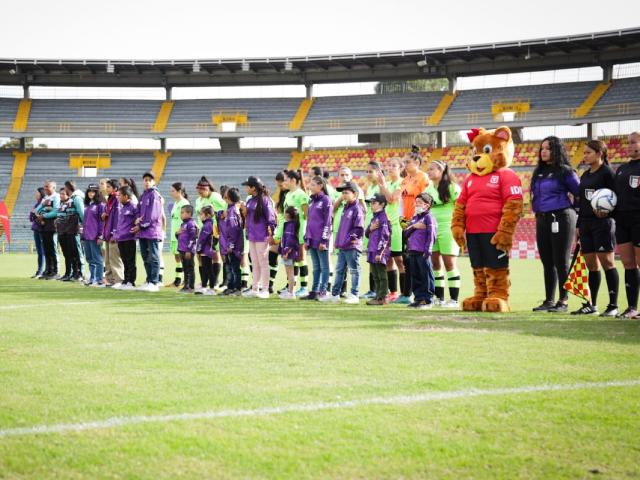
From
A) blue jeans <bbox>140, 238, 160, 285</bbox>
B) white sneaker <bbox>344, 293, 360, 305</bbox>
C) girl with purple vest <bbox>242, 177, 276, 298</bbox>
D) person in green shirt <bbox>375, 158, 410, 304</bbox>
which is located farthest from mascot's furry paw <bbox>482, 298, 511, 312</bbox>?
blue jeans <bbox>140, 238, 160, 285</bbox>

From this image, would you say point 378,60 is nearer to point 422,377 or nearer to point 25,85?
point 25,85

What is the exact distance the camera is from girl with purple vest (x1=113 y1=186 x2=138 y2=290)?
14.7 metres

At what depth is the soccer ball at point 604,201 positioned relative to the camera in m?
9.57

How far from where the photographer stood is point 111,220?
15336 mm

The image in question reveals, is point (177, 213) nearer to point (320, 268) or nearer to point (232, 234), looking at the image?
point (232, 234)

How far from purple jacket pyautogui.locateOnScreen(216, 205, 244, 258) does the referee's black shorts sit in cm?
600

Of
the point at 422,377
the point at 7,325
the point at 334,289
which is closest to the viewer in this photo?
the point at 422,377

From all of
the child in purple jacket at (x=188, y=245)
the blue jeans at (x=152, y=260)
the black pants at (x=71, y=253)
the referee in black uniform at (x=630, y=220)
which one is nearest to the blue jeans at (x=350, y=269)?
the child in purple jacket at (x=188, y=245)

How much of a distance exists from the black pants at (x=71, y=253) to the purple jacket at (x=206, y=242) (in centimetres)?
405

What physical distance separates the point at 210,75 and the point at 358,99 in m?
9.36

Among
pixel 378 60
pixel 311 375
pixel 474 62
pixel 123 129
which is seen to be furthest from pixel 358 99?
pixel 311 375

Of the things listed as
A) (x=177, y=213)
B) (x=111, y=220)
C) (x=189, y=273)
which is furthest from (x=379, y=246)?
(x=177, y=213)

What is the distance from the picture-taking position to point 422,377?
536cm

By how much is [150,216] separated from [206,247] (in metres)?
1.13
